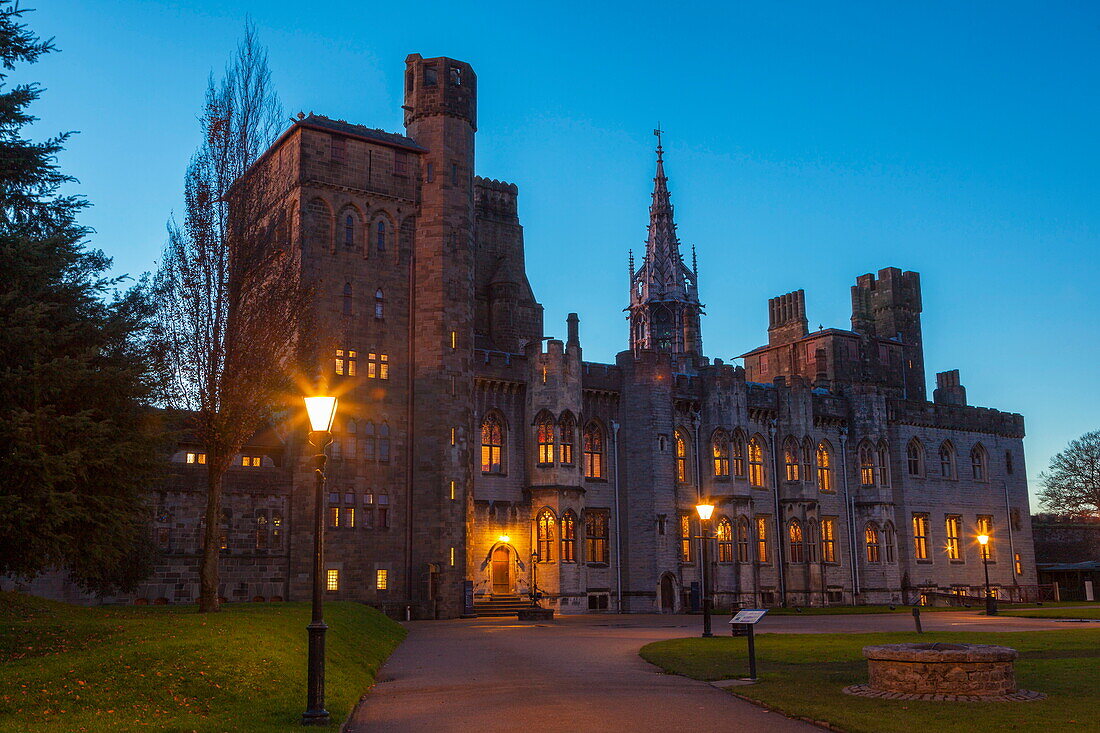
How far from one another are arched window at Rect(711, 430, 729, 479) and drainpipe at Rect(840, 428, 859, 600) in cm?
927

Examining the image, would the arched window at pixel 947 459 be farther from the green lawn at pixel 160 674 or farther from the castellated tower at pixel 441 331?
the green lawn at pixel 160 674

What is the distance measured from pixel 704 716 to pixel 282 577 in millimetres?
29003

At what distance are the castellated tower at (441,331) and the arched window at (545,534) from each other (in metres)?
3.92

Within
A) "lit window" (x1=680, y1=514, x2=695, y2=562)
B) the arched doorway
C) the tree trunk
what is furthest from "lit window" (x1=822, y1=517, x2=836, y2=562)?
the tree trunk

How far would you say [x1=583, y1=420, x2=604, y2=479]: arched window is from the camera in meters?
48.5

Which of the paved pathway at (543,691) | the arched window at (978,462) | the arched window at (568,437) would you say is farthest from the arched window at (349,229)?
the arched window at (978,462)

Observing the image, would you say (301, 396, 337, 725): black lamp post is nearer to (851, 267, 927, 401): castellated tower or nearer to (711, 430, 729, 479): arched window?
(711, 430, 729, 479): arched window

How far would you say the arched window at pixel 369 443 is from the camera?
4159cm

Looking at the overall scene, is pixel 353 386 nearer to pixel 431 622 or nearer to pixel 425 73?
pixel 431 622

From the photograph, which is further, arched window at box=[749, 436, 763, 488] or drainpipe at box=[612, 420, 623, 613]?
arched window at box=[749, 436, 763, 488]

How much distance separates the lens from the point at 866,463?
56.8 meters

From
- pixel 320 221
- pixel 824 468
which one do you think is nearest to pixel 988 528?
pixel 824 468

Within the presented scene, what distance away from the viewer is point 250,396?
Result: 26.2 metres

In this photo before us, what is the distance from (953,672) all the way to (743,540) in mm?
37549
